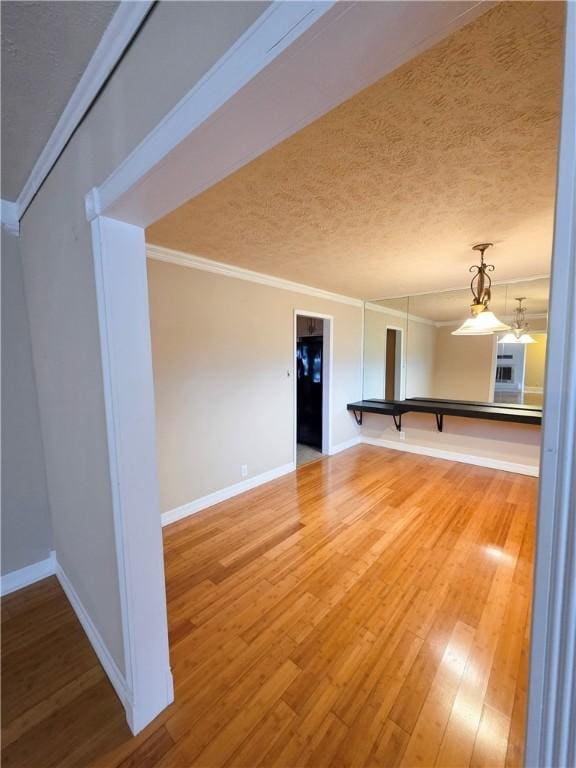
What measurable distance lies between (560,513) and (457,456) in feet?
14.9

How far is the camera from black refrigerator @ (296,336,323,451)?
4819mm

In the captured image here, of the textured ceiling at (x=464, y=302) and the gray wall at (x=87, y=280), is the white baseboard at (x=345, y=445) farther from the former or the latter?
the gray wall at (x=87, y=280)

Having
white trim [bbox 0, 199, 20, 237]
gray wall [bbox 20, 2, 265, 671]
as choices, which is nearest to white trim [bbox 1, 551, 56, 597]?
gray wall [bbox 20, 2, 265, 671]

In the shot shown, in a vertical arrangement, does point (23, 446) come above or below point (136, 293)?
below

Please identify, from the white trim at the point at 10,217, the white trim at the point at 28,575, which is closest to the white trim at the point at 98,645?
the white trim at the point at 28,575

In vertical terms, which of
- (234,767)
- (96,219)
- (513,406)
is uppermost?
(96,219)

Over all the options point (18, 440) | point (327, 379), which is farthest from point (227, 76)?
point (327, 379)

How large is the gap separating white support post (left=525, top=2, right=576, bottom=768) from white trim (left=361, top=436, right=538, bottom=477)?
4209mm

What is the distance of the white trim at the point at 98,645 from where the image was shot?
4.43 ft

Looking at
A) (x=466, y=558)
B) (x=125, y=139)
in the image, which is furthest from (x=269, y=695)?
(x=125, y=139)

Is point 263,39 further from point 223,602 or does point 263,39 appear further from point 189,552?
point 189,552

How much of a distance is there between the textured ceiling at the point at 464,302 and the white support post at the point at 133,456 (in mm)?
3808

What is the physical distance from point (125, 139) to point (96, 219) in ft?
0.93

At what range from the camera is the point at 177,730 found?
50.6 inches
